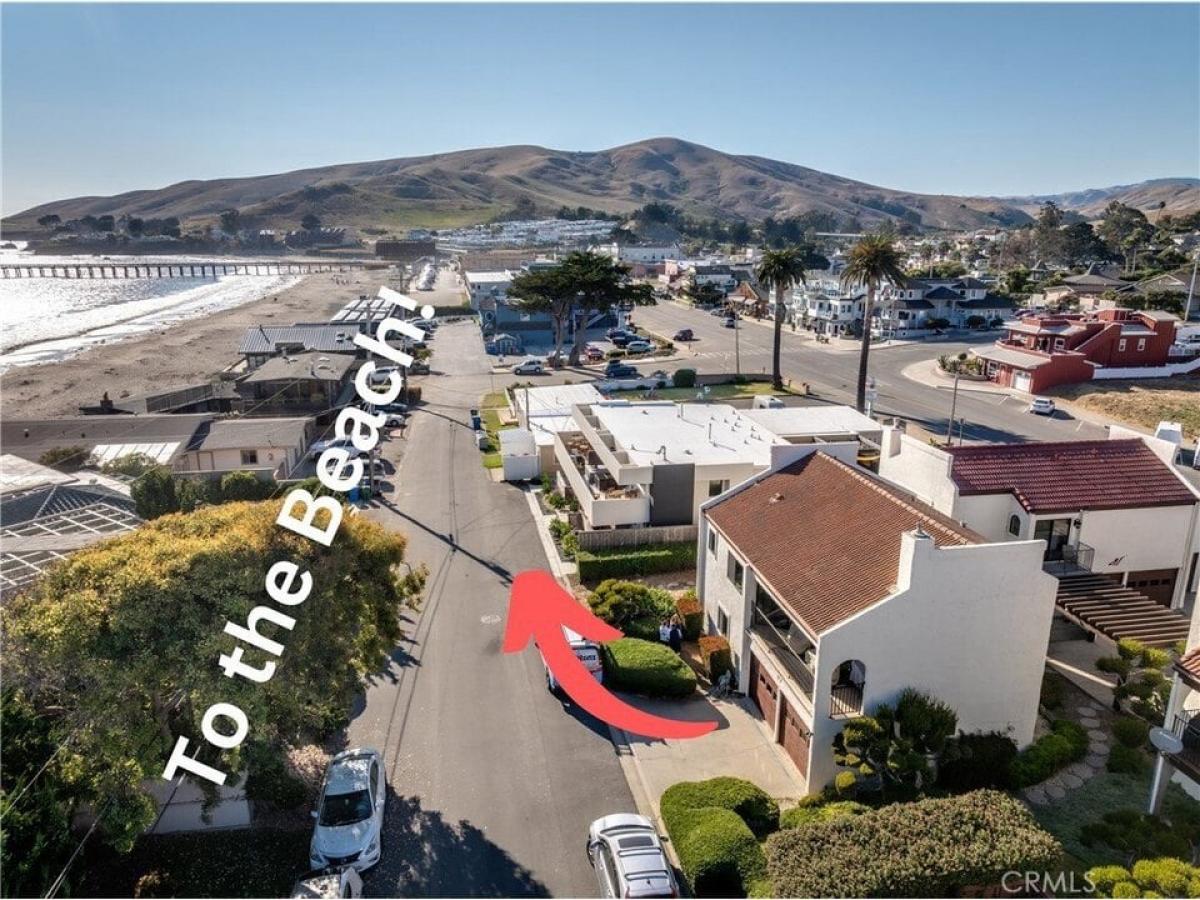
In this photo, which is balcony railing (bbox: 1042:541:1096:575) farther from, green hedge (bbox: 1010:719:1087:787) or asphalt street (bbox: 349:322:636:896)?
asphalt street (bbox: 349:322:636:896)

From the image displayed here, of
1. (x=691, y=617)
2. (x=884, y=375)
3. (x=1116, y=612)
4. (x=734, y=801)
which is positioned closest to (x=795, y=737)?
(x=734, y=801)

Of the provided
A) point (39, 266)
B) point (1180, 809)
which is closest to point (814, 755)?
point (1180, 809)

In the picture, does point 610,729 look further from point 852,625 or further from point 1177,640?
point 1177,640

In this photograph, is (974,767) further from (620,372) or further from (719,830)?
(620,372)

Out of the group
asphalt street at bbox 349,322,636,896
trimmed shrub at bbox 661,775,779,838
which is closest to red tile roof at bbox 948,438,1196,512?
trimmed shrub at bbox 661,775,779,838

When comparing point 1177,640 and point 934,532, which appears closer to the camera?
point 934,532

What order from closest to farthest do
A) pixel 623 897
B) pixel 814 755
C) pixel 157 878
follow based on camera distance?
1. pixel 623 897
2. pixel 157 878
3. pixel 814 755

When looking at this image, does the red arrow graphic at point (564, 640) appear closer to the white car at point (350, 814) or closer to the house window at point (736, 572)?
the house window at point (736, 572)
